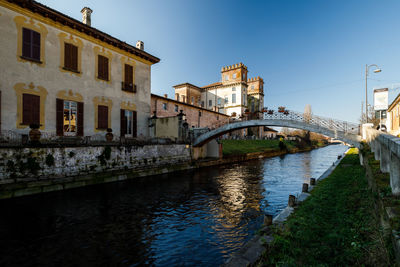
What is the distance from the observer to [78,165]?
456 inches

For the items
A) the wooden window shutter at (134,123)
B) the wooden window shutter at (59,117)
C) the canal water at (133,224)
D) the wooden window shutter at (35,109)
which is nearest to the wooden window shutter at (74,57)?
the wooden window shutter at (59,117)

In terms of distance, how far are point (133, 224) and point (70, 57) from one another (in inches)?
501

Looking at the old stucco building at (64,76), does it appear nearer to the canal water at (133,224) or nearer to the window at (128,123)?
the window at (128,123)

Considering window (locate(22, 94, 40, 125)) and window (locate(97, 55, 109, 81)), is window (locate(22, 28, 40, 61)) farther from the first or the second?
window (locate(97, 55, 109, 81))

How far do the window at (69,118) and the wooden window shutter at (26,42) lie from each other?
2.98 meters

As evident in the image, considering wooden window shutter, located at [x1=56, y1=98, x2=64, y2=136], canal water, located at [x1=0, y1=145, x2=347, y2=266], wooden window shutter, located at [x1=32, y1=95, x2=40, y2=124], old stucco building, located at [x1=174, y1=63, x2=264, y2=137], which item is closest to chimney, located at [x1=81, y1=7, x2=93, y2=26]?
wooden window shutter, located at [x1=56, y1=98, x2=64, y2=136]

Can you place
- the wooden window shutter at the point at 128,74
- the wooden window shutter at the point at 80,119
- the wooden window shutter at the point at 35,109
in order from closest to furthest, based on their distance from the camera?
the wooden window shutter at the point at 35,109, the wooden window shutter at the point at 80,119, the wooden window shutter at the point at 128,74

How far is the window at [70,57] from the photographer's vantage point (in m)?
13.5

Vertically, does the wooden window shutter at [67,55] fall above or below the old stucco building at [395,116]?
above

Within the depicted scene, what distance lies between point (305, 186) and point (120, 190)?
8.98m

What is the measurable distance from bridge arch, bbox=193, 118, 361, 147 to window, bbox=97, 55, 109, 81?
10094 mm

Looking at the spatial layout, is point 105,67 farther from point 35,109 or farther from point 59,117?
point 35,109

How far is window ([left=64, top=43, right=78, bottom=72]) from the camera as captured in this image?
533 inches

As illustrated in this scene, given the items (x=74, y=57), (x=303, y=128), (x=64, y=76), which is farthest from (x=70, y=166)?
(x=303, y=128)
